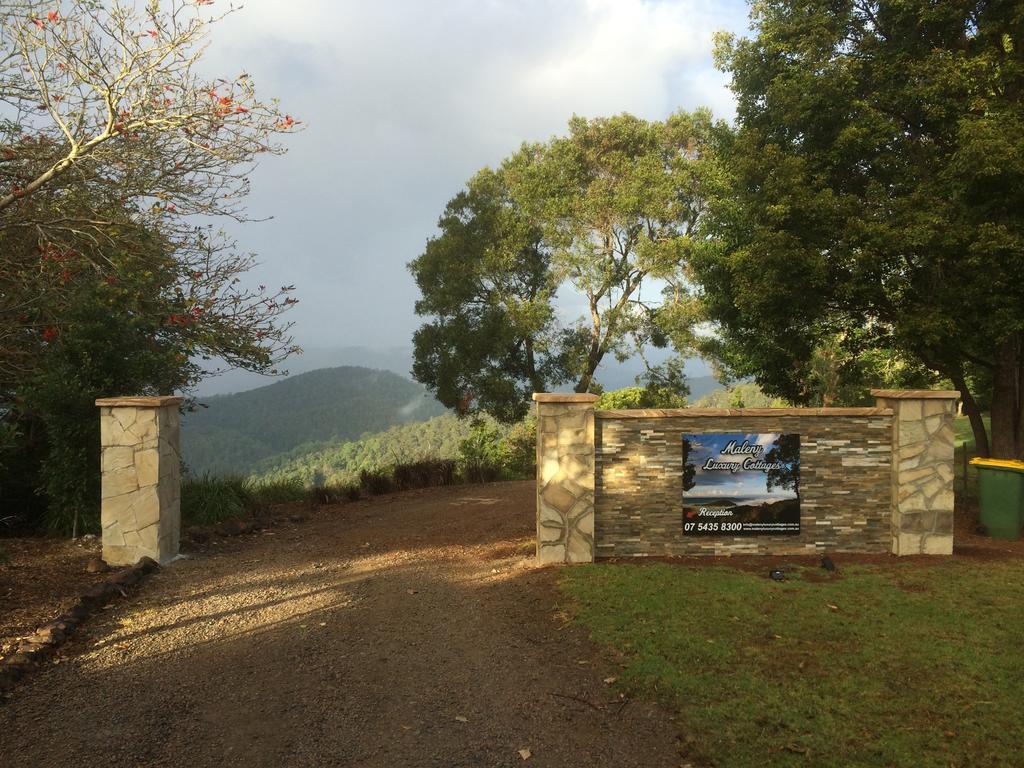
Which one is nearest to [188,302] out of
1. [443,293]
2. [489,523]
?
[489,523]

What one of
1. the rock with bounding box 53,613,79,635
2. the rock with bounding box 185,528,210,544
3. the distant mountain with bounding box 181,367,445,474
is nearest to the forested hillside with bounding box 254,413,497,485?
the distant mountain with bounding box 181,367,445,474

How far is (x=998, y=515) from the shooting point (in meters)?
9.78

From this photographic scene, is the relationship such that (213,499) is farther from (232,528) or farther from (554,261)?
(554,261)

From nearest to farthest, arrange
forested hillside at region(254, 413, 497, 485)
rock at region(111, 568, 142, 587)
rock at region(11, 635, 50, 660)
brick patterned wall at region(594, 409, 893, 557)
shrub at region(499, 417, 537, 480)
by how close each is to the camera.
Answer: rock at region(11, 635, 50, 660)
rock at region(111, 568, 142, 587)
brick patterned wall at region(594, 409, 893, 557)
shrub at region(499, 417, 537, 480)
forested hillside at region(254, 413, 497, 485)

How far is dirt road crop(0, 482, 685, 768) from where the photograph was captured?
4109 millimetres

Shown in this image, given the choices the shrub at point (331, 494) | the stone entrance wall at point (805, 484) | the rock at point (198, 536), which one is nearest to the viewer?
the stone entrance wall at point (805, 484)

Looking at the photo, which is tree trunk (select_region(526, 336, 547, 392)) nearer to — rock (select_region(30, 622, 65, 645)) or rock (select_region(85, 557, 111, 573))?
rock (select_region(85, 557, 111, 573))

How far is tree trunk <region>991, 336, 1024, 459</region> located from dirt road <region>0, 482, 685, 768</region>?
860cm

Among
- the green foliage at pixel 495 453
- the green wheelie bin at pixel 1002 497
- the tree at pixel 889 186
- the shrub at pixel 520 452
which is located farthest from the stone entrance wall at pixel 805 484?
the shrub at pixel 520 452

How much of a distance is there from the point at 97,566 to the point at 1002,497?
1141 cm

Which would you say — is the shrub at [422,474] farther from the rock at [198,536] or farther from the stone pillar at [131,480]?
the stone pillar at [131,480]

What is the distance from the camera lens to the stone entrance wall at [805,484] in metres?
8.16

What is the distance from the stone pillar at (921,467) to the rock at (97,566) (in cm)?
907

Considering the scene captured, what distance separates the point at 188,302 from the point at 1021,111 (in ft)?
41.9
